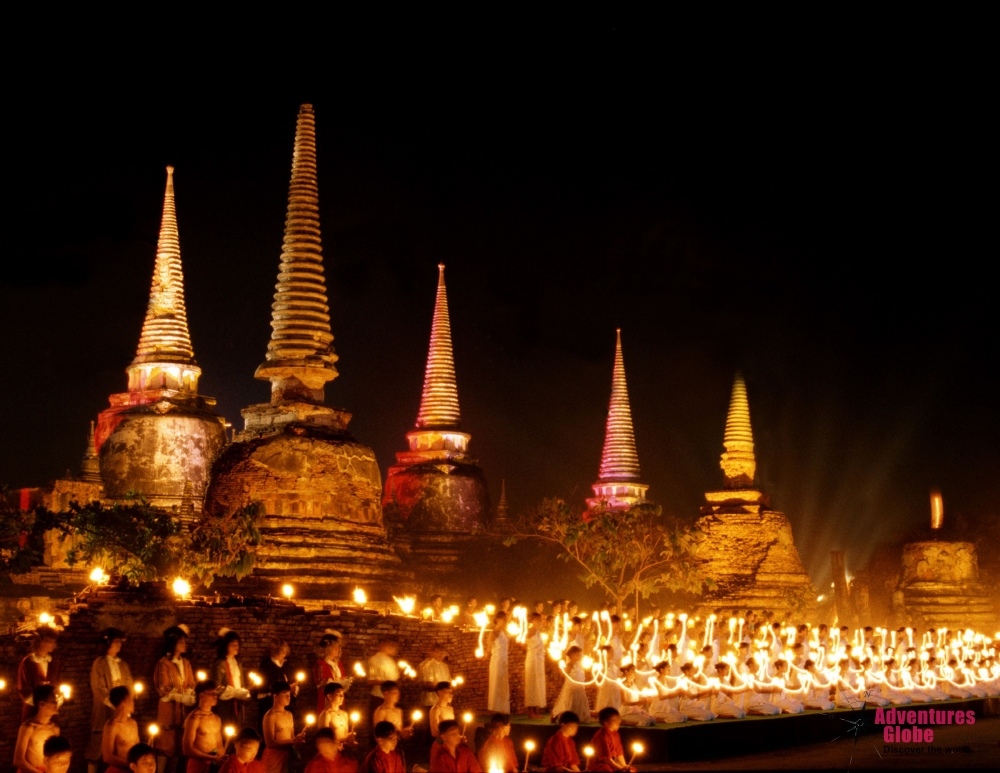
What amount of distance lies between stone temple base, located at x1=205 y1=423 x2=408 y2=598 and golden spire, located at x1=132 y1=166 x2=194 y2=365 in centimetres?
919

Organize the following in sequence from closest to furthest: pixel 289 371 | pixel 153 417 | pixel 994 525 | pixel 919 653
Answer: pixel 919 653 < pixel 289 371 < pixel 153 417 < pixel 994 525

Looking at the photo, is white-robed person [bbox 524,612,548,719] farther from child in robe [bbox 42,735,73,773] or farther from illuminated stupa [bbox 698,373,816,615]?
illuminated stupa [bbox 698,373,816,615]

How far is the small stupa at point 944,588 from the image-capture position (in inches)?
1430

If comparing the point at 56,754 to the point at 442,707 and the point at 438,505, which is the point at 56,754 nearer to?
the point at 442,707

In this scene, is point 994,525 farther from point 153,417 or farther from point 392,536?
point 153,417

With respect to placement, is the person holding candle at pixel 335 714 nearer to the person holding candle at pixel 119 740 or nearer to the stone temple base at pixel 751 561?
the person holding candle at pixel 119 740

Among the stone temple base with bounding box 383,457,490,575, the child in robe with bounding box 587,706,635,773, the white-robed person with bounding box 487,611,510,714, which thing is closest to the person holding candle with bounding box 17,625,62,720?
the child in robe with bounding box 587,706,635,773

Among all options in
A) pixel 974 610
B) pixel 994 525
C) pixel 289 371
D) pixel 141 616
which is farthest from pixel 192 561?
pixel 994 525

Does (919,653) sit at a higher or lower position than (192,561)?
lower

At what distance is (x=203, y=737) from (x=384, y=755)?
181cm

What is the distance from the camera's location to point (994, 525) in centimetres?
4116

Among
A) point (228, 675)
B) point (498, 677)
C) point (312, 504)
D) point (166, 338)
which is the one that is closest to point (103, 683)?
point (228, 675)

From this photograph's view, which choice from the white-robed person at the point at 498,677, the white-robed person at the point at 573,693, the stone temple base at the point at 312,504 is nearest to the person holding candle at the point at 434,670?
the white-robed person at the point at 498,677

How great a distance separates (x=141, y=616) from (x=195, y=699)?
2.41 m
